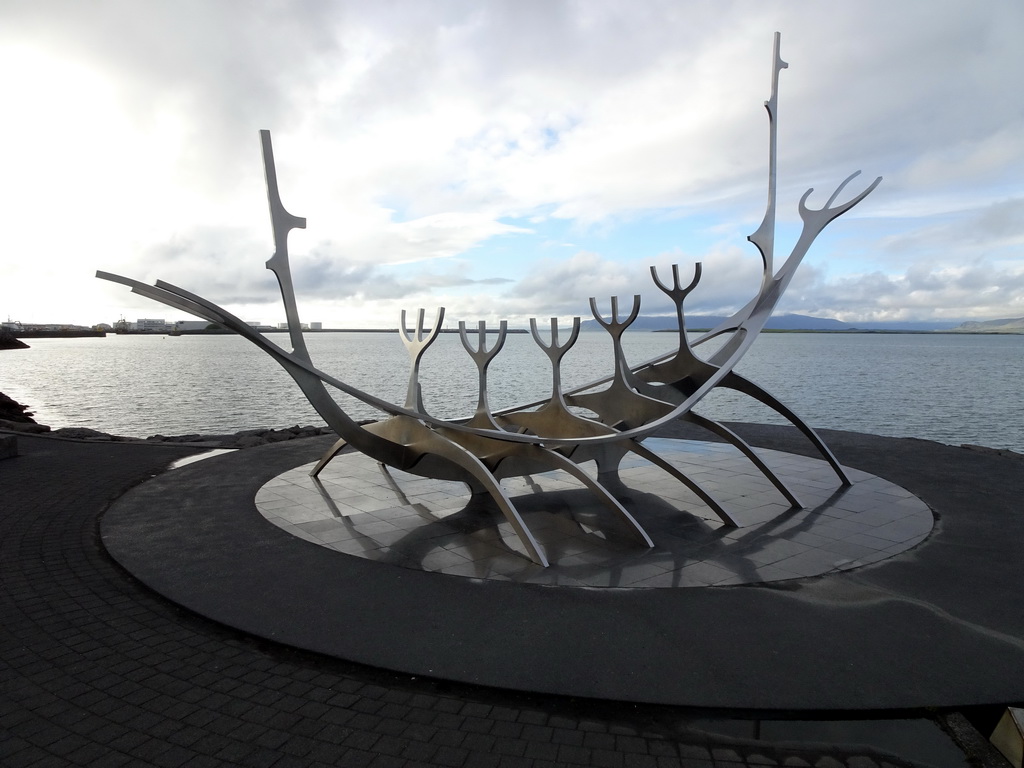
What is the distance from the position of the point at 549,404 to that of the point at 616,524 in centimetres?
224

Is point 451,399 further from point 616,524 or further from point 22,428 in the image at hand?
point 616,524

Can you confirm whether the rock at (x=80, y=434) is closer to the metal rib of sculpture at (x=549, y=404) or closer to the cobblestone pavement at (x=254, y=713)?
the metal rib of sculpture at (x=549, y=404)

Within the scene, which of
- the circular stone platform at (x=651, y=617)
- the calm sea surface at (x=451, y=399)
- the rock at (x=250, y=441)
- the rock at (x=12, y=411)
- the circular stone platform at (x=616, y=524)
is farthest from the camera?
the calm sea surface at (x=451, y=399)

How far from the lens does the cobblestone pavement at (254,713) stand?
428cm

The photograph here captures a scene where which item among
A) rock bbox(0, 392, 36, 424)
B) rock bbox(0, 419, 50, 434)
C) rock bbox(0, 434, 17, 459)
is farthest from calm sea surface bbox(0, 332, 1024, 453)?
rock bbox(0, 434, 17, 459)

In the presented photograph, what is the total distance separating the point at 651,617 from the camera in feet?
20.6

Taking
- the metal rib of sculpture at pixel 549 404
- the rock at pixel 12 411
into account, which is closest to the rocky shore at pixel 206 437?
the rock at pixel 12 411

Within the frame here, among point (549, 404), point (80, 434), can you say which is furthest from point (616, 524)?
point (80, 434)

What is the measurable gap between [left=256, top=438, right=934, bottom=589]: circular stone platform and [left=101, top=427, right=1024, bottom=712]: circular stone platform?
0.14m

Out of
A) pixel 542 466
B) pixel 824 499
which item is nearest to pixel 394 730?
pixel 542 466

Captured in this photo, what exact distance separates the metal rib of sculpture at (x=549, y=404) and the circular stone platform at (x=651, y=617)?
1071 millimetres

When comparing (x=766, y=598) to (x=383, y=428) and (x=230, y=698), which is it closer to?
(x=230, y=698)

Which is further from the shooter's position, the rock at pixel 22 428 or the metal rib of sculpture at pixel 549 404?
the rock at pixel 22 428

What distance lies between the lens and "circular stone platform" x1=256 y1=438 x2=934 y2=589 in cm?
764
